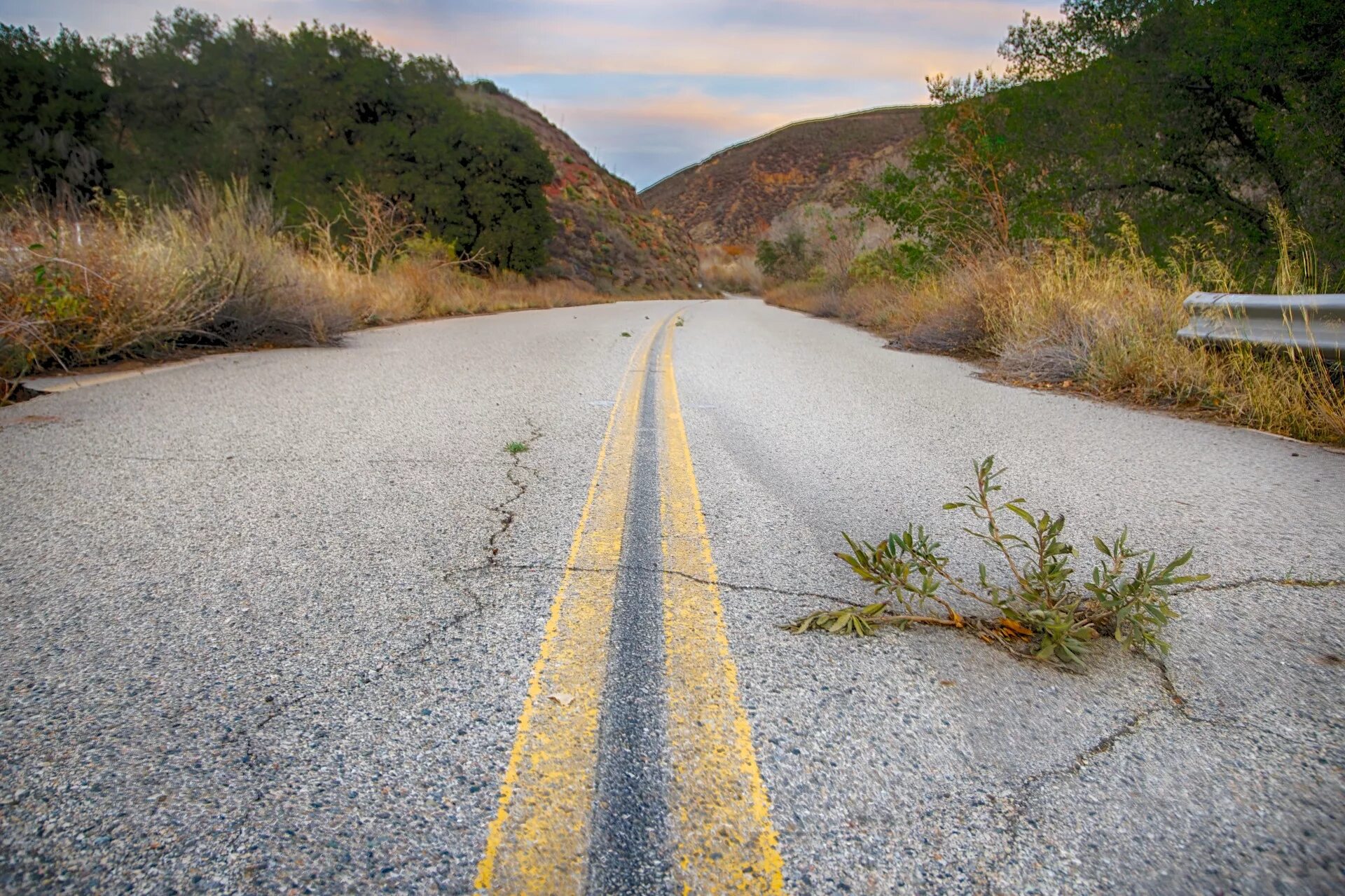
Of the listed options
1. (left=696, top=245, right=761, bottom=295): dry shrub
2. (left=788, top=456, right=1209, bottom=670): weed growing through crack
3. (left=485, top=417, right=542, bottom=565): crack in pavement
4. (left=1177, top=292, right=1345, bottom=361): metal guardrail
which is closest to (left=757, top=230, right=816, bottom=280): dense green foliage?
(left=696, top=245, right=761, bottom=295): dry shrub

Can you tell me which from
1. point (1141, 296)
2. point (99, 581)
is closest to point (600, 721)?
point (99, 581)

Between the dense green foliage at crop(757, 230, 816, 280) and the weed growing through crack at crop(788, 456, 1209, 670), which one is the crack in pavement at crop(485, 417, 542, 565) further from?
the dense green foliage at crop(757, 230, 816, 280)

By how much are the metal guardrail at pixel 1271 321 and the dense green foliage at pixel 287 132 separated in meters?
21.2

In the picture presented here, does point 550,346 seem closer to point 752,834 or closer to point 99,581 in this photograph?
point 99,581

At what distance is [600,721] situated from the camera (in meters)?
1.59

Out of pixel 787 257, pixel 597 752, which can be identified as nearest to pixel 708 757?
pixel 597 752

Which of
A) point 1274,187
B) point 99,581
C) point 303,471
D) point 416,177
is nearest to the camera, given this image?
point 99,581

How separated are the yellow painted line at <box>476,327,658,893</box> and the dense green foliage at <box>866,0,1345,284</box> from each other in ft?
26.0

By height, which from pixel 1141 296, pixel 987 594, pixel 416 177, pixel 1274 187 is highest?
pixel 416 177

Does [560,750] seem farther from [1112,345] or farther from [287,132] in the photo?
[287,132]

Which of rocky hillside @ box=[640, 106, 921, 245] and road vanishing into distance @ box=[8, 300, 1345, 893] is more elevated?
rocky hillside @ box=[640, 106, 921, 245]

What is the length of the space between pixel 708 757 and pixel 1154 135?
37.4 feet

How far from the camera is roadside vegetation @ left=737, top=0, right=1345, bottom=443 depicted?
19.6 feet

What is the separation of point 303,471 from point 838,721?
2.84 m
